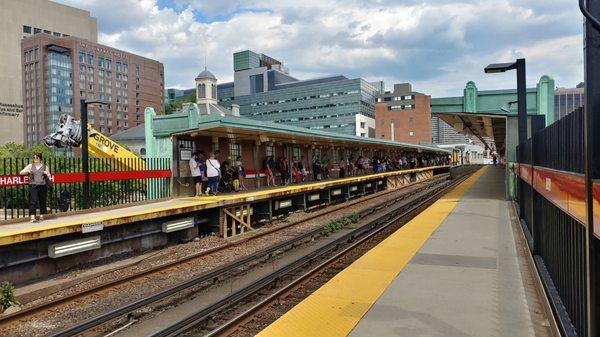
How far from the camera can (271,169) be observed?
2005 centimetres

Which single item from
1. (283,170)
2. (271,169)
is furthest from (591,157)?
(283,170)

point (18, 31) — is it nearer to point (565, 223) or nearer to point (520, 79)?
point (520, 79)

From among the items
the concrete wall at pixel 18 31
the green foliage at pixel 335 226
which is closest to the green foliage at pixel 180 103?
the concrete wall at pixel 18 31

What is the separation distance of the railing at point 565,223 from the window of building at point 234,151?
12.9m

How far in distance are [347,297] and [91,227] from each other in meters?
5.68

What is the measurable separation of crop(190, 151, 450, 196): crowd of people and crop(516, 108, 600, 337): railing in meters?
10.4

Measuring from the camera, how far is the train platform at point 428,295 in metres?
4.79

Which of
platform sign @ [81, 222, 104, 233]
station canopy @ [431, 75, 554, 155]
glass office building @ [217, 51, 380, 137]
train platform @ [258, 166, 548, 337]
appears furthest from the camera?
glass office building @ [217, 51, 380, 137]

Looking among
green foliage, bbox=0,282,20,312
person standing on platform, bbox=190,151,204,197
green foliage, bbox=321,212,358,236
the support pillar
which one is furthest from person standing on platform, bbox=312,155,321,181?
the support pillar

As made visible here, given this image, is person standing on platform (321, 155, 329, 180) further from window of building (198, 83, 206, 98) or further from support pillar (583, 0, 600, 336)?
window of building (198, 83, 206, 98)

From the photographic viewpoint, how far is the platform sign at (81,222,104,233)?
863 centimetres

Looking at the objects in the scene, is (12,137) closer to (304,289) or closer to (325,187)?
(325,187)

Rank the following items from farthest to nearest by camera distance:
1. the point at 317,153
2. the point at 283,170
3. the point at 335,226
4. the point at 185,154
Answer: the point at 317,153 → the point at 283,170 → the point at 185,154 → the point at 335,226

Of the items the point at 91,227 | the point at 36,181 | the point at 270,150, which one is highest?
the point at 270,150
